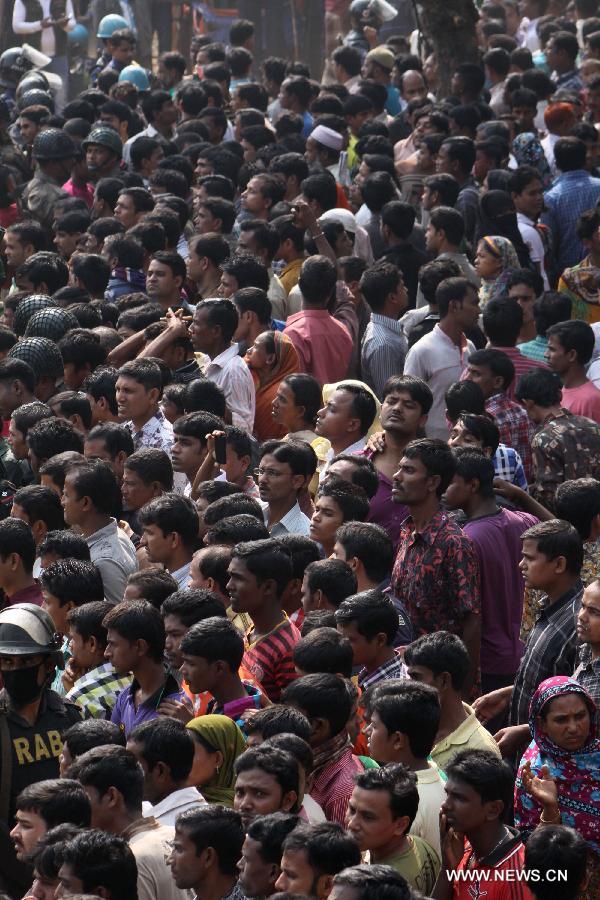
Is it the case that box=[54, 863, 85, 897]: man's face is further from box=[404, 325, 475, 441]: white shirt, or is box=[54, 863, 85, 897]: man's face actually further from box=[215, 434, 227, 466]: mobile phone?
box=[404, 325, 475, 441]: white shirt

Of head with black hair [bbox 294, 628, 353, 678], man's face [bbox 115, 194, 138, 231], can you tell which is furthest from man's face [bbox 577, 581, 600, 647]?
man's face [bbox 115, 194, 138, 231]

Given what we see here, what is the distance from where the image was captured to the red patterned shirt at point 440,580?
6.71m

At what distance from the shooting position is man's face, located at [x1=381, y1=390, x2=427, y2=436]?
25.2 ft

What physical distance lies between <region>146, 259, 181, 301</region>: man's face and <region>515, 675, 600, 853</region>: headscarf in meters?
5.10

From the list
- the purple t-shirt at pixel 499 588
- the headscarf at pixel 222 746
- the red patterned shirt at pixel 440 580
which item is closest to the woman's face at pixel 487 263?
the purple t-shirt at pixel 499 588

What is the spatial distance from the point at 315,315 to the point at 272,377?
601mm

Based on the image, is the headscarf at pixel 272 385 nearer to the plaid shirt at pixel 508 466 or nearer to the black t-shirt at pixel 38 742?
the plaid shirt at pixel 508 466

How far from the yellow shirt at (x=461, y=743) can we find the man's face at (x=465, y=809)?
55 centimetres

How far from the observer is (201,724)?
17.9 feet

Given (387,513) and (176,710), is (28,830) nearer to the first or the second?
(176,710)

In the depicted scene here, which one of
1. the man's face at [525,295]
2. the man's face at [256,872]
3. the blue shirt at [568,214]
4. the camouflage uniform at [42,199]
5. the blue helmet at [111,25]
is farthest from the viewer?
the blue helmet at [111,25]

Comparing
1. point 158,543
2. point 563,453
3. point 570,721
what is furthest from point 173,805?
point 563,453

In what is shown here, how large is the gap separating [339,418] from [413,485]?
3.82 ft

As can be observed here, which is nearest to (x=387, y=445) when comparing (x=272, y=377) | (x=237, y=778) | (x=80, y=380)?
(x=272, y=377)
